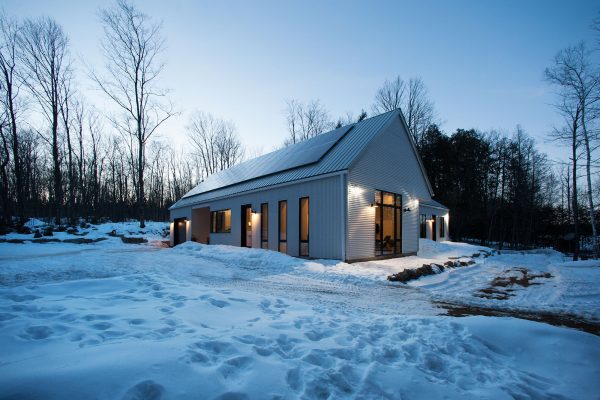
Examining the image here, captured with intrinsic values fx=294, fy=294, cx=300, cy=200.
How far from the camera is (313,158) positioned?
13125mm

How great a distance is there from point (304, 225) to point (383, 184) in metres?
3.96

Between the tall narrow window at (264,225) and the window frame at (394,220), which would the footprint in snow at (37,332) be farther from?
the tall narrow window at (264,225)

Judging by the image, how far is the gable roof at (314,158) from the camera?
11.9 m

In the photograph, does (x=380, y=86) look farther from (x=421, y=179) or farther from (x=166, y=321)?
(x=166, y=321)

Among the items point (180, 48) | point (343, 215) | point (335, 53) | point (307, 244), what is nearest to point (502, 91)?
point (335, 53)

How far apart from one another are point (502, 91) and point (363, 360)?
1526 centimetres

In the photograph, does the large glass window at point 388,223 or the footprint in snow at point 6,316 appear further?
the large glass window at point 388,223

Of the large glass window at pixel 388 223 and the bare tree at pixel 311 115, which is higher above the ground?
the bare tree at pixel 311 115

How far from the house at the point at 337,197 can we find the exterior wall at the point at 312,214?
38 millimetres

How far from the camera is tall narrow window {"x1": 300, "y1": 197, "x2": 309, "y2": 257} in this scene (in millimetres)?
12242

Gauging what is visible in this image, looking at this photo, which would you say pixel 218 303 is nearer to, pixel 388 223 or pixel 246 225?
pixel 388 223

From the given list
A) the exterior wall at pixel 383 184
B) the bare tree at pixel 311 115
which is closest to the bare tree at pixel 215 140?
the bare tree at pixel 311 115

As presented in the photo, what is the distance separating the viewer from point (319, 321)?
3.81 metres

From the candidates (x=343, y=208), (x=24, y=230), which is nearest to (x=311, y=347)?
(x=343, y=208)
